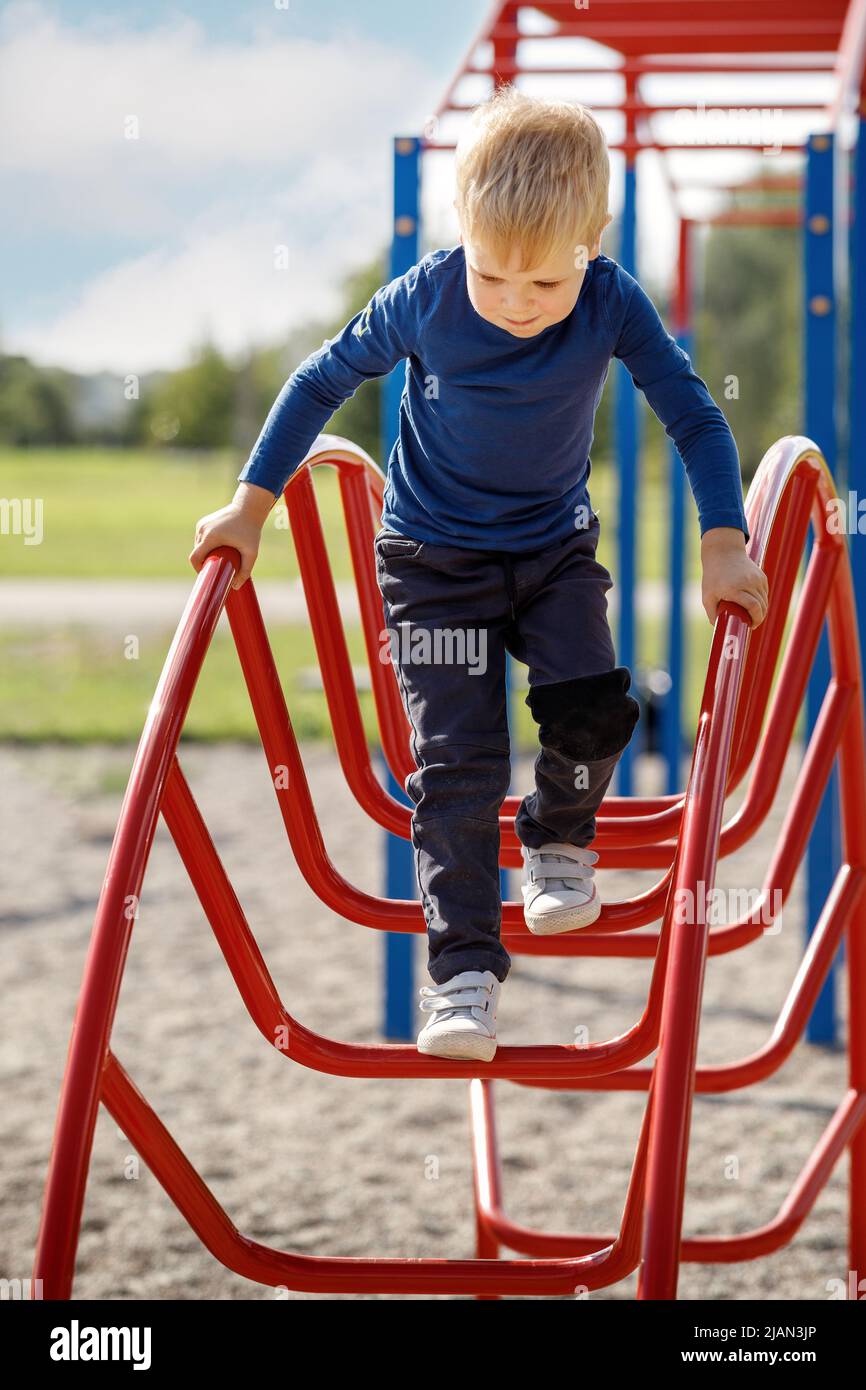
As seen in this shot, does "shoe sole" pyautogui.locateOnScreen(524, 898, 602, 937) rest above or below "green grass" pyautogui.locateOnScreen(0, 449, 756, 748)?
above

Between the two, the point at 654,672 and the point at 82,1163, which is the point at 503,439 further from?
the point at 654,672

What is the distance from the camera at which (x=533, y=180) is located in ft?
5.02

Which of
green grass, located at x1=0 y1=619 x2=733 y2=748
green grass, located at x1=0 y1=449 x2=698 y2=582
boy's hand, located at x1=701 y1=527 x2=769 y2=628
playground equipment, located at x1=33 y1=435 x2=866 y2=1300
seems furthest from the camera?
green grass, located at x1=0 y1=449 x2=698 y2=582

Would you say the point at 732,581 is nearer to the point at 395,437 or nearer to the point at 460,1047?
the point at 460,1047

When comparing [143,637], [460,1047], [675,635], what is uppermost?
[460,1047]

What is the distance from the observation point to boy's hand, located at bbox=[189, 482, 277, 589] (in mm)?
1726

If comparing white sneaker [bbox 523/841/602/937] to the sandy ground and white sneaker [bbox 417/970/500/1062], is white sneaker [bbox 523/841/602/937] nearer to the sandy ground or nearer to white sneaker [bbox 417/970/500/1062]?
white sneaker [bbox 417/970/500/1062]

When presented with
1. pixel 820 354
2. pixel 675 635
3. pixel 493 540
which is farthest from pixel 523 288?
pixel 675 635

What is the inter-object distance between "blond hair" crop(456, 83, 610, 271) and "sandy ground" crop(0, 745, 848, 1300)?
1.80 m

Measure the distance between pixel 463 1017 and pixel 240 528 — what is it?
1.91ft

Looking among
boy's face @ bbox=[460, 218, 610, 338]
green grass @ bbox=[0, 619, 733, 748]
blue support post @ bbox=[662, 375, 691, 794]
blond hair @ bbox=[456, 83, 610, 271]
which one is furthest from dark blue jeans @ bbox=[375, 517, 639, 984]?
green grass @ bbox=[0, 619, 733, 748]

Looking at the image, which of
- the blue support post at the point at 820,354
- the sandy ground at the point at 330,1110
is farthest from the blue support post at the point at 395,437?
the blue support post at the point at 820,354
